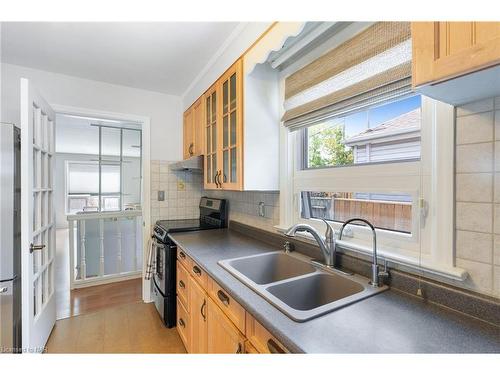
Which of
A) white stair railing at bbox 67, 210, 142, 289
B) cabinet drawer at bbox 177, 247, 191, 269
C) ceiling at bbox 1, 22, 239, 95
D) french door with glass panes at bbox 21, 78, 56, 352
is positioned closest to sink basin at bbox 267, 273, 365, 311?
cabinet drawer at bbox 177, 247, 191, 269

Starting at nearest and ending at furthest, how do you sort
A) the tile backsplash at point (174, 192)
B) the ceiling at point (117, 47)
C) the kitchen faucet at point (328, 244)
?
the kitchen faucet at point (328, 244) < the ceiling at point (117, 47) < the tile backsplash at point (174, 192)

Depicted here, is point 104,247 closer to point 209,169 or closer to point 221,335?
point 209,169

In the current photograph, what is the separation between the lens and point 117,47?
1.90 metres

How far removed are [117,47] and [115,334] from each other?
2.38m

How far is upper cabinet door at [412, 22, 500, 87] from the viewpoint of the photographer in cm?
54

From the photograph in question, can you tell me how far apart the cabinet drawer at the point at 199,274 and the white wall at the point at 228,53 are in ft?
4.85

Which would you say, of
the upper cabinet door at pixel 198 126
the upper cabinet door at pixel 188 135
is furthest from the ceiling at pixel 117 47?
the upper cabinet door at pixel 188 135

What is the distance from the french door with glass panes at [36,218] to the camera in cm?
150

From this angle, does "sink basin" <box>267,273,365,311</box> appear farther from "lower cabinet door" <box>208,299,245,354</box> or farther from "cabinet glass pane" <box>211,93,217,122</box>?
"cabinet glass pane" <box>211,93,217,122</box>

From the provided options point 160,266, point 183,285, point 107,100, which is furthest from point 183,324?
point 107,100

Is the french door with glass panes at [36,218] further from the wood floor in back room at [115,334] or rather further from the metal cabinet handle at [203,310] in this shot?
the metal cabinet handle at [203,310]

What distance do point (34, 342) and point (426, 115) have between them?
8.59ft
